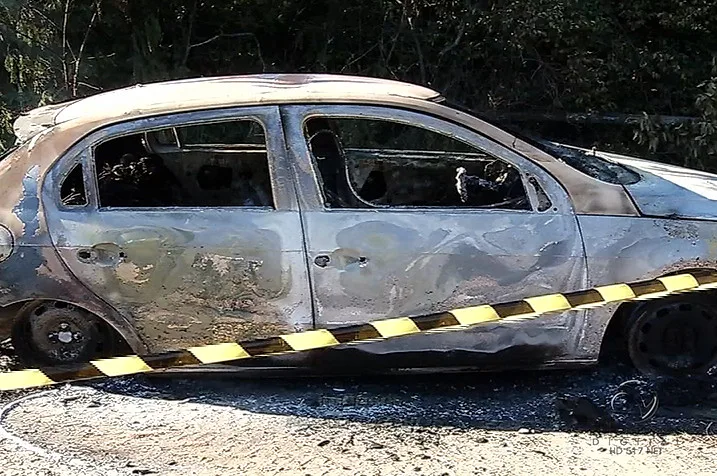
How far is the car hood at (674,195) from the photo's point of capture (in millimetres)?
4016

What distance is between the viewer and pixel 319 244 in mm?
3957

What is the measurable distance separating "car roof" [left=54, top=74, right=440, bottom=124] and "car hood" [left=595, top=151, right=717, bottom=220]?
119 centimetres

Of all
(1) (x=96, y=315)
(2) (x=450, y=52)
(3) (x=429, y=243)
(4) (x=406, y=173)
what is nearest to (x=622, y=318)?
(3) (x=429, y=243)

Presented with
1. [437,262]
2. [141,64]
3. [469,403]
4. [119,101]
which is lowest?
A: [469,403]

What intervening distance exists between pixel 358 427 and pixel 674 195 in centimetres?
200

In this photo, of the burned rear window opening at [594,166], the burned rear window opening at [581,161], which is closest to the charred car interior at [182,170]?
the burned rear window opening at [581,161]

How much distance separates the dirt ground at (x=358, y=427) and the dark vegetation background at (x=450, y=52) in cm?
560

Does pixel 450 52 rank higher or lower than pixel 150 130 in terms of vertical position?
higher

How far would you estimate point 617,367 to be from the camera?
14.7 feet

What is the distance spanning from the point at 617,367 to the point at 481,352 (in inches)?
36.6

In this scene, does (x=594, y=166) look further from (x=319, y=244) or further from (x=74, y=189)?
(x=74, y=189)

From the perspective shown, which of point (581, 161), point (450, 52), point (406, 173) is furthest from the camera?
point (450, 52)

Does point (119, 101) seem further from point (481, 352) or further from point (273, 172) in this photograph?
point (481, 352)

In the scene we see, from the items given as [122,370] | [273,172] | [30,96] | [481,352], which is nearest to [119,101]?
[273,172]
